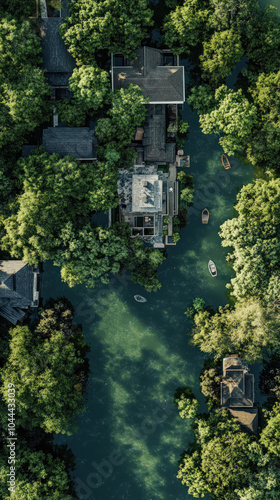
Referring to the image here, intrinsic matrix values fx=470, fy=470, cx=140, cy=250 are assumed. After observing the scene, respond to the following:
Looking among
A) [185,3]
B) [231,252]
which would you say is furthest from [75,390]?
[185,3]

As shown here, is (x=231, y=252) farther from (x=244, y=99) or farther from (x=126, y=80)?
(x=126, y=80)

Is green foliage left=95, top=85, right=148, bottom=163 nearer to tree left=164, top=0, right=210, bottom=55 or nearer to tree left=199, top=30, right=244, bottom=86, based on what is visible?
tree left=164, top=0, right=210, bottom=55

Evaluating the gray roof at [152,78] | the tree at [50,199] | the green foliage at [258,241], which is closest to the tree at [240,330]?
the green foliage at [258,241]

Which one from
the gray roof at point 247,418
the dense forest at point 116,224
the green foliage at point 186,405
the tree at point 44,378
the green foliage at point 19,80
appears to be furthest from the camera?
the green foliage at point 186,405

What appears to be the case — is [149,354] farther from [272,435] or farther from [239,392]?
[272,435]

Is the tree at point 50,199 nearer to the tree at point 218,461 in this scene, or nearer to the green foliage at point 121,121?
the green foliage at point 121,121

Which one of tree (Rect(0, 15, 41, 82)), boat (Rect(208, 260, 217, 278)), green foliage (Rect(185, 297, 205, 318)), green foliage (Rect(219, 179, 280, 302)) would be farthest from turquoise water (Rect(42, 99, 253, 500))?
tree (Rect(0, 15, 41, 82))

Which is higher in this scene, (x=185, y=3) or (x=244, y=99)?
(x=185, y=3)
